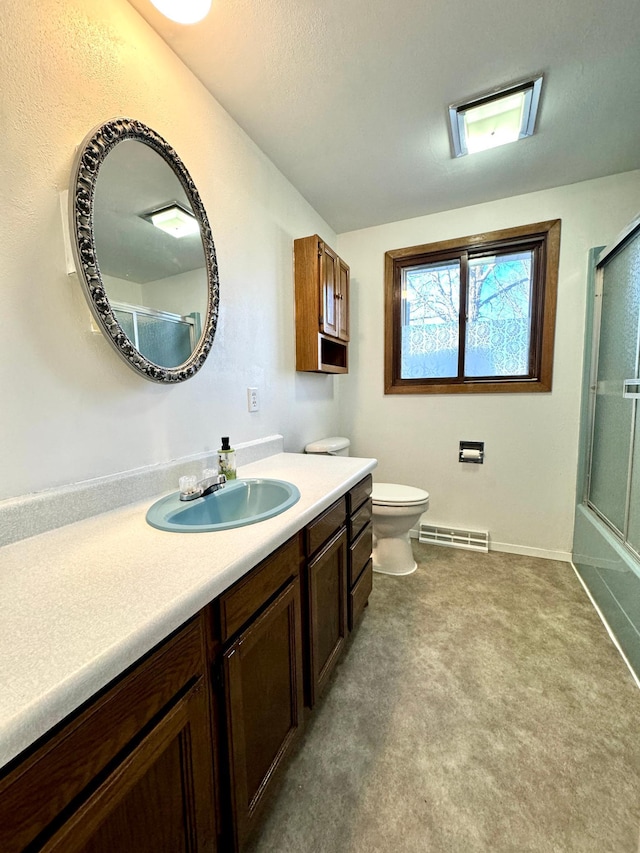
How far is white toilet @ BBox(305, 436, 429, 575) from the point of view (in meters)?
2.01

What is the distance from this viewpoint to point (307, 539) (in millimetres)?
1074

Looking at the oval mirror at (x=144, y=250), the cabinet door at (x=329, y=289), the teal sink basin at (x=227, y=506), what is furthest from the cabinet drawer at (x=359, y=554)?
the cabinet door at (x=329, y=289)

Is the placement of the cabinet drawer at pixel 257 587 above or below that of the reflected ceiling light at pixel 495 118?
below

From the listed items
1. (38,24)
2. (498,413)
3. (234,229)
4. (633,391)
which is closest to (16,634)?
(38,24)

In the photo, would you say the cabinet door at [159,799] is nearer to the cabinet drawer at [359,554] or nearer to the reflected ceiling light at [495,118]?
the cabinet drawer at [359,554]

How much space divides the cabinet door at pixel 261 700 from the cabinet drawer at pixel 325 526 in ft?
0.45

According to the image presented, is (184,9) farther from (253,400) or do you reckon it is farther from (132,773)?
(132,773)

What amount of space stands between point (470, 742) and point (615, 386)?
175 cm

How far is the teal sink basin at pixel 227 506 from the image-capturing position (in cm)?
94

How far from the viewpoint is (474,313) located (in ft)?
8.00

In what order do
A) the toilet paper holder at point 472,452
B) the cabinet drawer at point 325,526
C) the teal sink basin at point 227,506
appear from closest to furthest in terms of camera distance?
the teal sink basin at point 227,506 < the cabinet drawer at point 325,526 < the toilet paper holder at point 472,452

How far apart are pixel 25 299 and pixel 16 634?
761mm

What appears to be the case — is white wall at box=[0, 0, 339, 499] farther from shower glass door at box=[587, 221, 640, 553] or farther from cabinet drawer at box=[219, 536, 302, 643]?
Answer: shower glass door at box=[587, 221, 640, 553]

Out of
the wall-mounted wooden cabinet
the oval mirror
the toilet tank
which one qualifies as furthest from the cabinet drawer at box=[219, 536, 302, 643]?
the wall-mounted wooden cabinet
